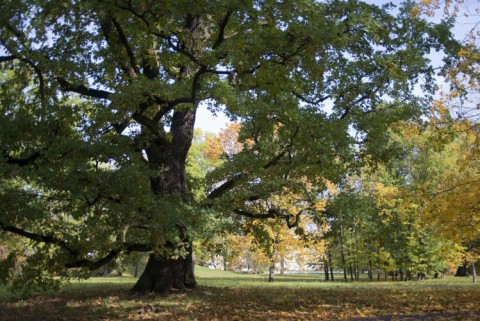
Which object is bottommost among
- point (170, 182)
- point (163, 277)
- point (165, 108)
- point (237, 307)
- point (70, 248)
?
point (237, 307)

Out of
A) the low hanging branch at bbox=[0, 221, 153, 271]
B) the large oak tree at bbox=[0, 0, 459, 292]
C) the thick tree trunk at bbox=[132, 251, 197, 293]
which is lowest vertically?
the thick tree trunk at bbox=[132, 251, 197, 293]

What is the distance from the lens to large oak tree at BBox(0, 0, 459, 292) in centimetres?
792

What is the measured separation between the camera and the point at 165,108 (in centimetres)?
1023

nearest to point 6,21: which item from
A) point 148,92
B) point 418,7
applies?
point 148,92

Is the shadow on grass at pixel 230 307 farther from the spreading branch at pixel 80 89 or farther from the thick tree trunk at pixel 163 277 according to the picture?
the spreading branch at pixel 80 89

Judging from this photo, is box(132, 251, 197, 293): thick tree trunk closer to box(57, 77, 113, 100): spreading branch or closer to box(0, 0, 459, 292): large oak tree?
box(0, 0, 459, 292): large oak tree

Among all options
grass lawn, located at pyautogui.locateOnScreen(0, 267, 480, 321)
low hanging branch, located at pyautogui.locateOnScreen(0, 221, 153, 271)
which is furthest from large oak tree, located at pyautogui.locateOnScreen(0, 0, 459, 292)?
grass lawn, located at pyautogui.locateOnScreen(0, 267, 480, 321)

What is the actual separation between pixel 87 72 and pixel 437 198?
10.7 metres

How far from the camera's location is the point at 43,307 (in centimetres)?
1082

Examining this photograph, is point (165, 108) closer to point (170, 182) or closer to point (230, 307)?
point (170, 182)

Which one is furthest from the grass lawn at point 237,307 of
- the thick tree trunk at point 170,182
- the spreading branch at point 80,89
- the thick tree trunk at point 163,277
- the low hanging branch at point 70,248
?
the spreading branch at point 80,89

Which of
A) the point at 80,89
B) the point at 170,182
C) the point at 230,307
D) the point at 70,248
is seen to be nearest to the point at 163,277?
the point at 170,182

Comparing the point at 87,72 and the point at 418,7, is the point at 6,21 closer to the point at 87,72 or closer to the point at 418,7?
the point at 87,72

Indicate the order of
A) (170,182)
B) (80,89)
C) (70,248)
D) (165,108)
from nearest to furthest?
(70,248)
(165,108)
(80,89)
(170,182)
